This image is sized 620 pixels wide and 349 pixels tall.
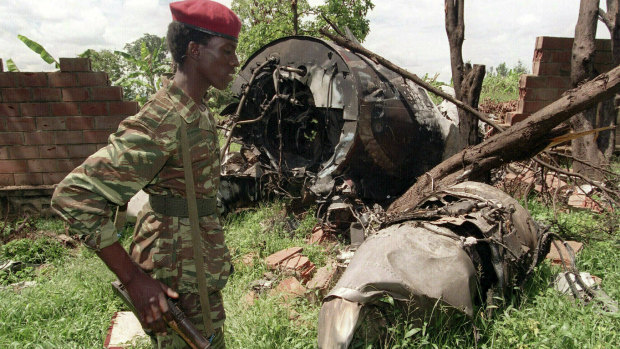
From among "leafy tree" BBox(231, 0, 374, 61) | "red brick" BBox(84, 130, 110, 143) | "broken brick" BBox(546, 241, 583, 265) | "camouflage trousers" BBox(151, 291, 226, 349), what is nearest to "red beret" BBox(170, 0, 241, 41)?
"camouflage trousers" BBox(151, 291, 226, 349)

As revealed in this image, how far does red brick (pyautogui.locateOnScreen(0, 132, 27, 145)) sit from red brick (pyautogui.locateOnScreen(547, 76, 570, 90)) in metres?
7.79

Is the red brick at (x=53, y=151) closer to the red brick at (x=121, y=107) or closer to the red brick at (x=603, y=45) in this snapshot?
the red brick at (x=121, y=107)

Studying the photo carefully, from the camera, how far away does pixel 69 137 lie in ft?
17.7

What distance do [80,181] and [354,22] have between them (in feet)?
47.2

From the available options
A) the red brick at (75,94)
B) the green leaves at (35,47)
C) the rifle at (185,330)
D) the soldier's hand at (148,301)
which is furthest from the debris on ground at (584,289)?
the green leaves at (35,47)

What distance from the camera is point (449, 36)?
526 cm

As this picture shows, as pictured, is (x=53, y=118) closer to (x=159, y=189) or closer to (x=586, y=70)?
(x=159, y=189)

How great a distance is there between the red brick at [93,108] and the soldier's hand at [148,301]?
181 inches

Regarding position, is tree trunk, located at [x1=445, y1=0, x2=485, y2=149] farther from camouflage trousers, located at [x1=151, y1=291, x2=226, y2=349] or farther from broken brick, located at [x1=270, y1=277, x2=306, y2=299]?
camouflage trousers, located at [x1=151, y1=291, x2=226, y2=349]

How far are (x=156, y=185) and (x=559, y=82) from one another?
24.3ft

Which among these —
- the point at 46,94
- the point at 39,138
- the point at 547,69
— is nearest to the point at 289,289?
the point at 39,138

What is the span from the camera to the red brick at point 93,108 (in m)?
5.38

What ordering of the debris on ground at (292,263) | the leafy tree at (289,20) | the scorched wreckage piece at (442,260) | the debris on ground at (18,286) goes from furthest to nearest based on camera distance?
the leafy tree at (289,20) < the debris on ground at (292,263) < the debris on ground at (18,286) < the scorched wreckage piece at (442,260)

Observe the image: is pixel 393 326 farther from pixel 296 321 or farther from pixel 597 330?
pixel 597 330
